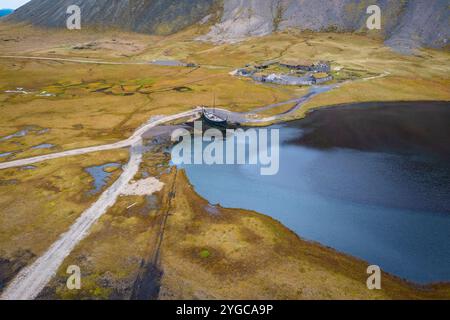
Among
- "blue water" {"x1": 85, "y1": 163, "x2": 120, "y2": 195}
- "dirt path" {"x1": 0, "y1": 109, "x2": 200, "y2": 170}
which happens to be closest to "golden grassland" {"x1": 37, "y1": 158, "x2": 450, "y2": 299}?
"blue water" {"x1": 85, "y1": 163, "x2": 120, "y2": 195}

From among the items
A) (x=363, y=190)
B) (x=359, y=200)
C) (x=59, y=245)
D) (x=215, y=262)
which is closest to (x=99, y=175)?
(x=59, y=245)

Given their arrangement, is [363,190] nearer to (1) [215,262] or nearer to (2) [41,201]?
(1) [215,262]

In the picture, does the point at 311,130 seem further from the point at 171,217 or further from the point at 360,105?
the point at 171,217

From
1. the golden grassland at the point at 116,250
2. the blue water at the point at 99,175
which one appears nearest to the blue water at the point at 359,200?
the golden grassland at the point at 116,250

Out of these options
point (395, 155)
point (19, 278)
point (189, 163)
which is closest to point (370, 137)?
point (395, 155)

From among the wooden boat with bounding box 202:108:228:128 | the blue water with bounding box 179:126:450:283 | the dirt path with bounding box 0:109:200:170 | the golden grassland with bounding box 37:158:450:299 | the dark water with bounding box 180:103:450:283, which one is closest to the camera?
the golden grassland with bounding box 37:158:450:299

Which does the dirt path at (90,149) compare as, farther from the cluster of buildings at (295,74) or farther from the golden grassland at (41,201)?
the cluster of buildings at (295,74)

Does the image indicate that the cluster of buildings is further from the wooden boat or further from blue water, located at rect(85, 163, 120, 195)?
blue water, located at rect(85, 163, 120, 195)
